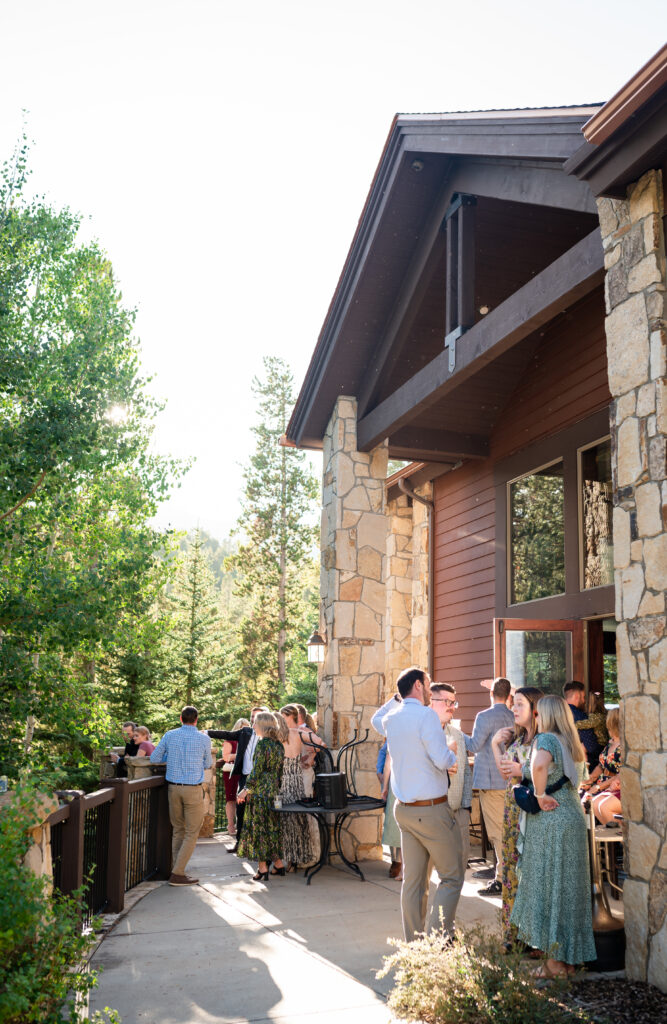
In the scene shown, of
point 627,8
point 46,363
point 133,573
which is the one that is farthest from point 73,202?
point 627,8

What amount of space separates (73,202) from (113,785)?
47.9ft

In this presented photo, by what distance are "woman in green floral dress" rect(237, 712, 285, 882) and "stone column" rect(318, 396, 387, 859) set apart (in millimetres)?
1151

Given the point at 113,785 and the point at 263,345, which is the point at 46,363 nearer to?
the point at 113,785

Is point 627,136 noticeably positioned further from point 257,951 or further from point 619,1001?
point 257,951

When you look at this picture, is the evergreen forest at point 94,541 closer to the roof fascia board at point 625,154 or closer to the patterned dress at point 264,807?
the patterned dress at point 264,807

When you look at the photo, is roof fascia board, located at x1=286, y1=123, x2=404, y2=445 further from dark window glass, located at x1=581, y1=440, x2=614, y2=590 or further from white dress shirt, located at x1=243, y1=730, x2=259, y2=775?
white dress shirt, located at x1=243, y1=730, x2=259, y2=775

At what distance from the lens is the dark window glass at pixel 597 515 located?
29.2ft

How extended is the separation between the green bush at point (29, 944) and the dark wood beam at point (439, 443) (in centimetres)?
777

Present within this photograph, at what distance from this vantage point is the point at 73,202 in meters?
18.2

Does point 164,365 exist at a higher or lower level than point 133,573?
higher

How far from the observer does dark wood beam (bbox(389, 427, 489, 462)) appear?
11227 millimetres

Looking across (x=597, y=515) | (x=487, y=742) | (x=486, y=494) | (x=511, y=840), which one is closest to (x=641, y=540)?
(x=511, y=840)

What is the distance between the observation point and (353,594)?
10055 millimetres

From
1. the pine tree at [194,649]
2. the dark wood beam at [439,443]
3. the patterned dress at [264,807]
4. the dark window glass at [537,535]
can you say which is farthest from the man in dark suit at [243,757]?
the pine tree at [194,649]
